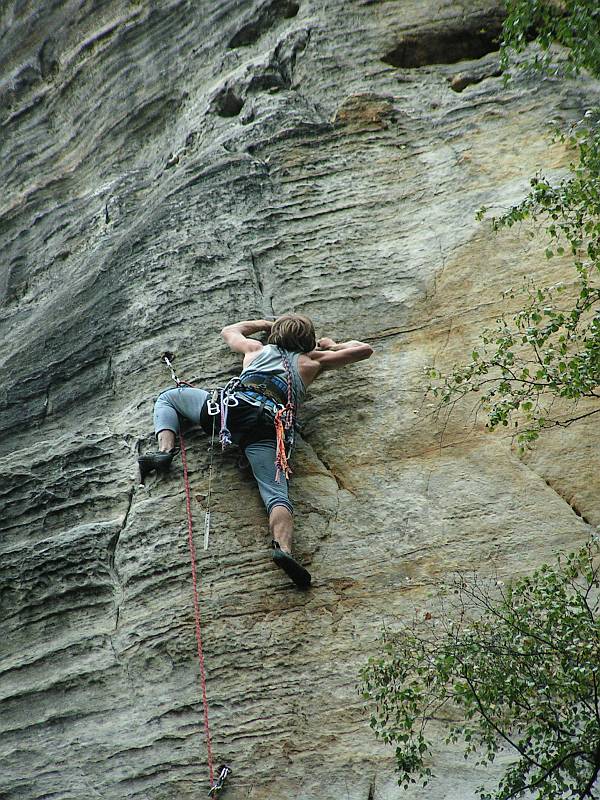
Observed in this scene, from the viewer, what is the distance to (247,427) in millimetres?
7895

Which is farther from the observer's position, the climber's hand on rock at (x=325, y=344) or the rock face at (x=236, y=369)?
the climber's hand on rock at (x=325, y=344)

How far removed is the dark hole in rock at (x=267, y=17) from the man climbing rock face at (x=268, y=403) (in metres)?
5.75

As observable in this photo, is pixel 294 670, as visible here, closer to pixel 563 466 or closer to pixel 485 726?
pixel 485 726

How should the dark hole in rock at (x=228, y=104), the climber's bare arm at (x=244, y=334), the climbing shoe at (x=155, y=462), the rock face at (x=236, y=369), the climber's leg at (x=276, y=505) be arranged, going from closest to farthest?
the rock face at (x=236, y=369) → the climber's leg at (x=276, y=505) → the climbing shoe at (x=155, y=462) → the climber's bare arm at (x=244, y=334) → the dark hole in rock at (x=228, y=104)

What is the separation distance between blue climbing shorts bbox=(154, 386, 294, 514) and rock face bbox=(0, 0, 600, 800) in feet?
1.03

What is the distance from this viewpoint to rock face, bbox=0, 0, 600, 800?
23.1ft

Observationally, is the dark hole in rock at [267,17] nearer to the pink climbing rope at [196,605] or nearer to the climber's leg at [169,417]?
the climber's leg at [169,417]

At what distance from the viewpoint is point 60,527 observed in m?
8.45

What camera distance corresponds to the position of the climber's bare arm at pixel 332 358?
27.2ft

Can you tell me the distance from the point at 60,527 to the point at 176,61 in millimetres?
7639

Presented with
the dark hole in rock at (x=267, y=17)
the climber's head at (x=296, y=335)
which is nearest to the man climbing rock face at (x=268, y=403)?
the climber's head at (x=296, y=335)

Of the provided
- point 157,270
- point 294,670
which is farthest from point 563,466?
point 157,270

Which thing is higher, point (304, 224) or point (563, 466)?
point (304, 224)

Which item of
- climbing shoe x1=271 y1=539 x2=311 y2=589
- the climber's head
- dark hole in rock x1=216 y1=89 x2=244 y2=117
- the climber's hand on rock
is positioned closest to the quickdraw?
the climber's head
